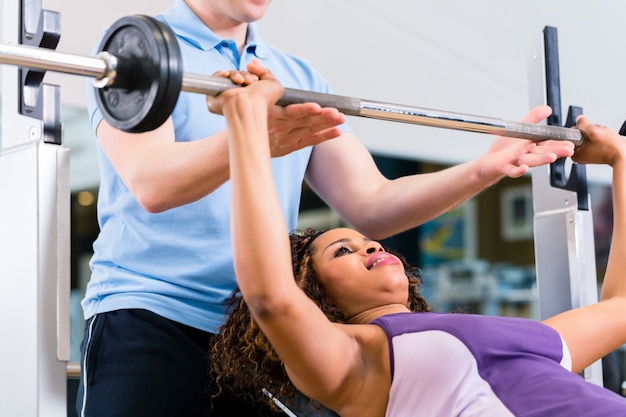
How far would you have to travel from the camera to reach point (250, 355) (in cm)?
172

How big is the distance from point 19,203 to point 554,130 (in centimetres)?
107

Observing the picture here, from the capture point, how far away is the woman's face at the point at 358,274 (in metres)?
1.74

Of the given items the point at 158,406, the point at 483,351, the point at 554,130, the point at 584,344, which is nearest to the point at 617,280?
the point at 584,344

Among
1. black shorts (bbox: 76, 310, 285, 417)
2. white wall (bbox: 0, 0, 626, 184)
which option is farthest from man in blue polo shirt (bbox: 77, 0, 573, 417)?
white wall (bbox: 0, 0, 626, 184)

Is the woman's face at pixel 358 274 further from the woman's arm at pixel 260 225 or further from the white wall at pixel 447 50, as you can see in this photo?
the white wall at pixel 447 50

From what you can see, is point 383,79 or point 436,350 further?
point 383,79

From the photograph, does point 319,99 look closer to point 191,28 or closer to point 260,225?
point 260,225

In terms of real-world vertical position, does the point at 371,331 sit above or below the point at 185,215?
below

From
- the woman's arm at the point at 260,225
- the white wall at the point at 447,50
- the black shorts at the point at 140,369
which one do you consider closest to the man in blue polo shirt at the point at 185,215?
the black shorts at the point at 140,369

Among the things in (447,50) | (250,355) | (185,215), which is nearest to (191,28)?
(185,215)

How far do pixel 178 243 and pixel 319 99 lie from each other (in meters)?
0.45

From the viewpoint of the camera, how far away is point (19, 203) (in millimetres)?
A: 1555

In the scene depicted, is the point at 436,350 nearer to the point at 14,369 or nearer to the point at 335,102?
the point at 335,102

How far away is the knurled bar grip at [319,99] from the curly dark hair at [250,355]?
1.45 ft
